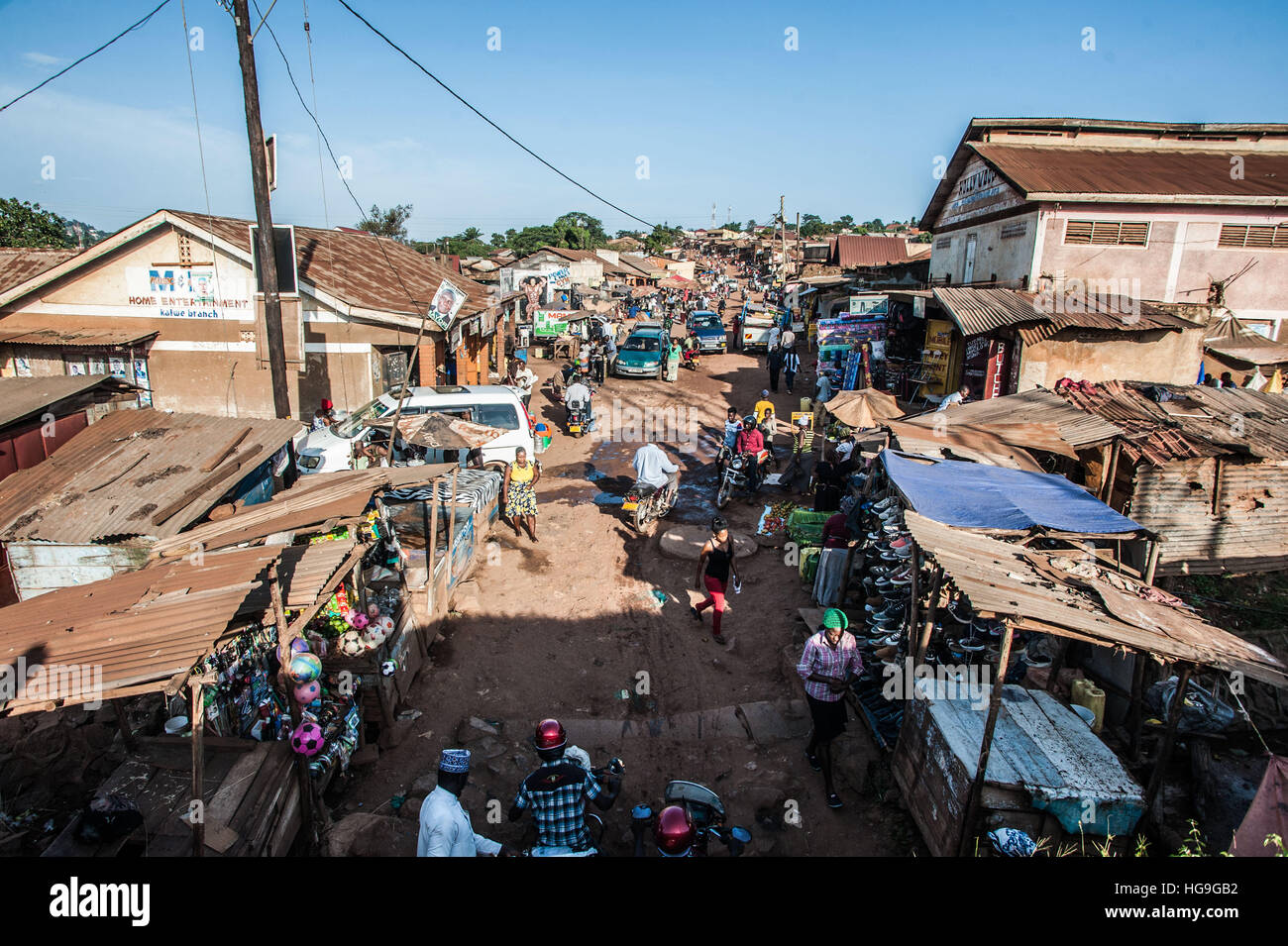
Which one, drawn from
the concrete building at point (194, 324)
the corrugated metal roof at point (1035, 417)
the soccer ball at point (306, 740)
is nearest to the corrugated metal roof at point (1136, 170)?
the corrugated metal roof at point (1035, 417)

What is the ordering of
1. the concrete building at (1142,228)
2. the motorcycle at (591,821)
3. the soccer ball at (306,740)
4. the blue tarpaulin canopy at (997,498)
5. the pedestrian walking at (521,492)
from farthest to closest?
the concrete building at (1142,228) < the pedestrian walking at (521,492) < the blue tarpaulin canopy at (997,498) < the soccer ball at (306,740) < the motorcycle at (591,821)

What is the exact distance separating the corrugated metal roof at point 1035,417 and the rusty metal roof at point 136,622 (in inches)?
371

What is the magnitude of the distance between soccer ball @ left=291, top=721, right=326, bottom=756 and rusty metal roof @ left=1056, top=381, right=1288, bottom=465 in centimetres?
1087

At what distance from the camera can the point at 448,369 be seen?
19.6 meters

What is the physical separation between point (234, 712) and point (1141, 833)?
6.70 meters

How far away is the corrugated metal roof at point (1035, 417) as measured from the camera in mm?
9719

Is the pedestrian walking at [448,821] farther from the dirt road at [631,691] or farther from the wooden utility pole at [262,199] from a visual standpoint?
the wooden utility pole at [262,199]

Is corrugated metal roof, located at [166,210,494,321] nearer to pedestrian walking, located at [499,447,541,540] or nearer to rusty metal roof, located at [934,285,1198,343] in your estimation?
pedestrian walking, located at [499,447,541,540]

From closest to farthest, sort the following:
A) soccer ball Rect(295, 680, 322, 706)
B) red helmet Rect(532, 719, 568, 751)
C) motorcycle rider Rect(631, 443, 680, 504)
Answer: red helmet Rect(532, 719, 568, 751), soccer ball Rect(295, 680, 322, 706), motorcycle rider Rect(631, 443, 680, 504)

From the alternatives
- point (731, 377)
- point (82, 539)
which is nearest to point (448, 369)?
point (731, 377)

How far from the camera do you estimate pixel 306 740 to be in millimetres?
5062

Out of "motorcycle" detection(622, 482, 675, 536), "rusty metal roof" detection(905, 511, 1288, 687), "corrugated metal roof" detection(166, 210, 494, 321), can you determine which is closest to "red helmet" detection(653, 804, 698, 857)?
"rusty metal roof" detection(905, 511, 1288, 687)

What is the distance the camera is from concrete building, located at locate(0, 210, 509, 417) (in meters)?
14.6
